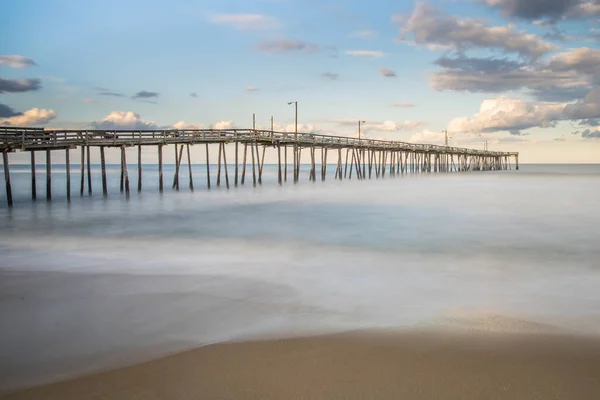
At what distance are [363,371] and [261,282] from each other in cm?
385

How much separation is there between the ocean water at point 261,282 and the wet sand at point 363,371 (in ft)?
1.22

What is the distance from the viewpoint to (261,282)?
7.74 metres

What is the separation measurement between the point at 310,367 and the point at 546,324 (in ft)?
9.81

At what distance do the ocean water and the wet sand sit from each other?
14.6 inches

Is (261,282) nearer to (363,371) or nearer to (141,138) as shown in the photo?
(363,371)

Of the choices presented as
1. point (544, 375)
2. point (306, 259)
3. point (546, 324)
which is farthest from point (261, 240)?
point (544, 375)

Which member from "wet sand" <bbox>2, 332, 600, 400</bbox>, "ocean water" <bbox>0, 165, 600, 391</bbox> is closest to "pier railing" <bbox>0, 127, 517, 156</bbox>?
"ocean water" <bbox>0, 165, 600, 391</bbox>

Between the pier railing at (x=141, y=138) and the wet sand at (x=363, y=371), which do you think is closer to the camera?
the wet sand at (x=363, y=371)

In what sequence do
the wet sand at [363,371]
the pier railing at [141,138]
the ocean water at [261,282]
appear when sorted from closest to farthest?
1. the wet sand at [363,371]
2. the ocean water at [261,282]
3. the pier railing at [141,138]

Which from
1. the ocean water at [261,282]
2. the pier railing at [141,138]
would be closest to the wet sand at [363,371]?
the ocean water at [261,282]

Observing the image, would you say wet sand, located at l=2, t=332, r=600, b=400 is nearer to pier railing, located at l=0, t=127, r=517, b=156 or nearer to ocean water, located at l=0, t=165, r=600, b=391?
ocean water, located at l=0, t=165, r=600, b=391

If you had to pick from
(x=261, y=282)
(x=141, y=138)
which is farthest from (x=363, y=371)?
(x=141, y=138)

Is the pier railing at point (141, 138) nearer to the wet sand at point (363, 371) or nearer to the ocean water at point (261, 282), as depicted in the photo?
the ocean water at point (261, 282)

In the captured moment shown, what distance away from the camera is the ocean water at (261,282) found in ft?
16.8
